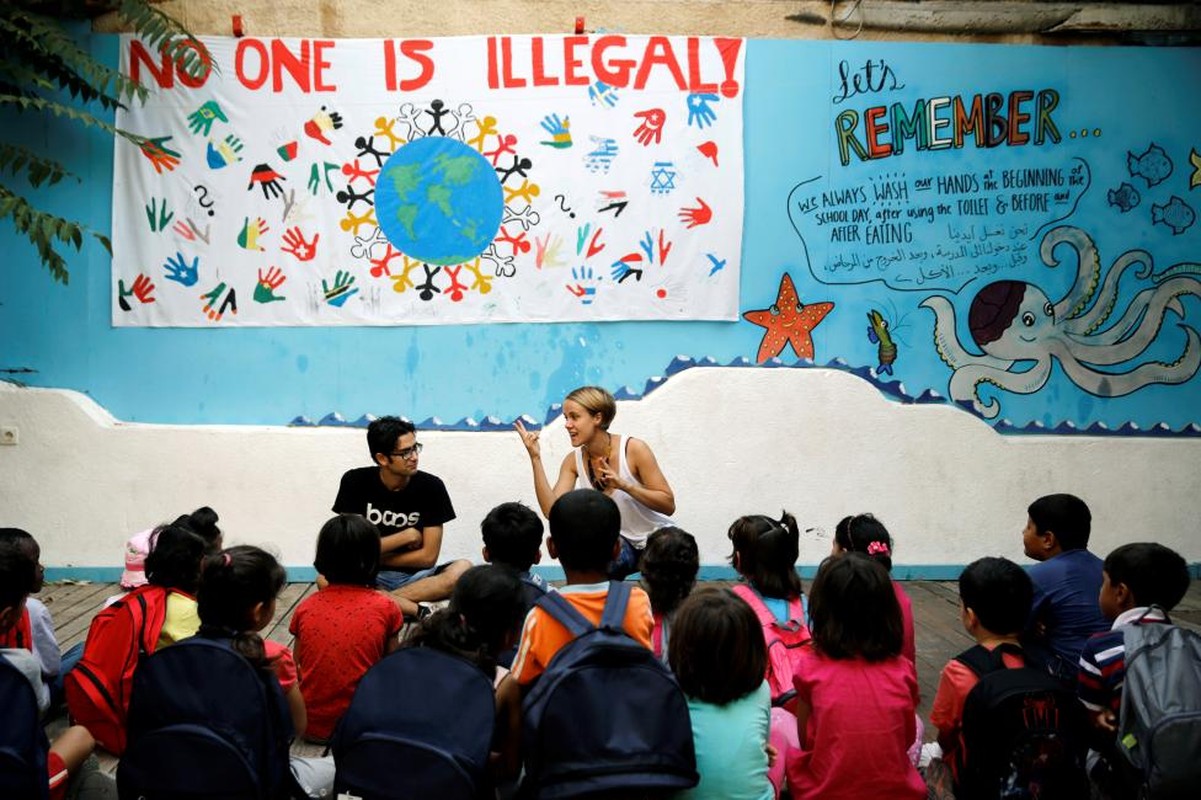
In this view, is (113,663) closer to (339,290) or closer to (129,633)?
(129,633)

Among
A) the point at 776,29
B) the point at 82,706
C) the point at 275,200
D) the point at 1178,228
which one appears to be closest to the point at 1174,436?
the point at 1178,228

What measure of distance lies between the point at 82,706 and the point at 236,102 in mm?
3863

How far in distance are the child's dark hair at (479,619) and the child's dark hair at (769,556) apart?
98cm

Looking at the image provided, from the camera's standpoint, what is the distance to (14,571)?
9.81ft

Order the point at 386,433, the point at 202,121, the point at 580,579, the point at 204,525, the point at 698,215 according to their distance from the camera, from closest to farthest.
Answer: the point at 580,579, the point at 204,525, the point at 386,433, the point at 202,121, the point at 698,215

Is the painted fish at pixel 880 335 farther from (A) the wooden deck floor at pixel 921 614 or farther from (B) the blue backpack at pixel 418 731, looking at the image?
(B) the blue backpack at pixel 418 731

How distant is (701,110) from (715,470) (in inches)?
83.2

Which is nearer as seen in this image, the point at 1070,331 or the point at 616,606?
the point at 616,606

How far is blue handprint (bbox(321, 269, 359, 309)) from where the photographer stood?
6199 millimetres

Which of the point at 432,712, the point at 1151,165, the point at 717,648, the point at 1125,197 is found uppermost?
the point at 1151,165

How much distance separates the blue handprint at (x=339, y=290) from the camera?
6199mm

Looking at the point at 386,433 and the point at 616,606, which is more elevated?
the point at 386,433

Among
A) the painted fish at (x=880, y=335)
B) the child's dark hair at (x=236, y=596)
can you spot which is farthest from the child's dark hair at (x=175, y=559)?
the painted fish at (x=880, y=335)

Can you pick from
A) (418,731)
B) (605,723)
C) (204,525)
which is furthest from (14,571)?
(605,723)
